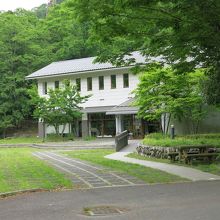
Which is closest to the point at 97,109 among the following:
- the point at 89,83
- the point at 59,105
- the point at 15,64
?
the point at 89,83

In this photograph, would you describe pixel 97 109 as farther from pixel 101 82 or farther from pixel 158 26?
pixel 158 26

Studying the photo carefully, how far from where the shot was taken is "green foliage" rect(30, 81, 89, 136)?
154 ft

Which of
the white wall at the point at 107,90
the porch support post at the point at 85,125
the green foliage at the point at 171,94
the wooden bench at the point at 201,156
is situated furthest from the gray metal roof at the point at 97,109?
the wooden bench at the point at 201,156

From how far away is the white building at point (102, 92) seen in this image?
47.3 m

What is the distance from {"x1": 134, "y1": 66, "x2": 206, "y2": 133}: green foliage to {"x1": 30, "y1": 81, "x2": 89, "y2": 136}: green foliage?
1775cm

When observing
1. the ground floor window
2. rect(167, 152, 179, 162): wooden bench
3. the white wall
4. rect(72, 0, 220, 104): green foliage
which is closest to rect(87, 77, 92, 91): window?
the white wall

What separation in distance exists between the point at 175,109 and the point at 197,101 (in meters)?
1.37

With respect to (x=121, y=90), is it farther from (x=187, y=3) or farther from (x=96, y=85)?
(x=187, y=3)

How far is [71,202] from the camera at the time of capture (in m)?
11.5

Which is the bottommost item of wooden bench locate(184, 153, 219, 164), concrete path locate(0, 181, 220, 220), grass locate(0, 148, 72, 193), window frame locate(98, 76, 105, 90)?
concrete path locate(0, 181, 220, 220)

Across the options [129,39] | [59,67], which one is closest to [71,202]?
[129,39]

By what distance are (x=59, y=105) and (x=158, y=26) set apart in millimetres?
30614

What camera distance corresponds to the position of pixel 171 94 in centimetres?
2917

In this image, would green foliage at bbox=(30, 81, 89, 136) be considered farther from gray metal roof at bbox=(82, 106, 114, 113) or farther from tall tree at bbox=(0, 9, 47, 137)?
tall tree at bbox=(0, 9, 47, 137)
